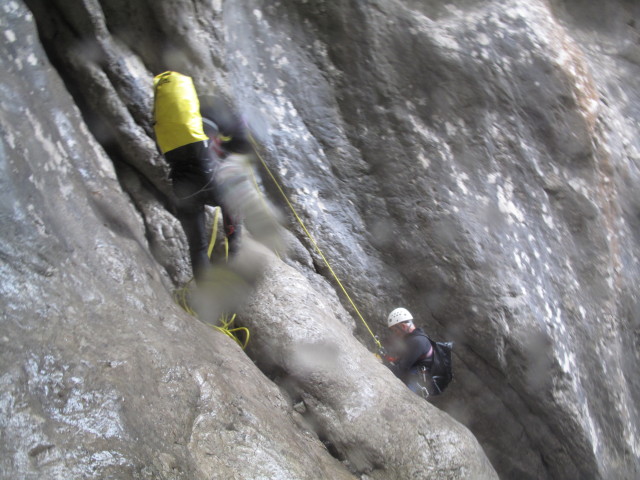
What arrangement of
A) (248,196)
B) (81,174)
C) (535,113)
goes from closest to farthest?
(81,174)
(248,196)
(535,113)

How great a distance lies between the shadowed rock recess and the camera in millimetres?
3014

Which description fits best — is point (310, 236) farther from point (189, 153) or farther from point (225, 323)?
point (189, 153)

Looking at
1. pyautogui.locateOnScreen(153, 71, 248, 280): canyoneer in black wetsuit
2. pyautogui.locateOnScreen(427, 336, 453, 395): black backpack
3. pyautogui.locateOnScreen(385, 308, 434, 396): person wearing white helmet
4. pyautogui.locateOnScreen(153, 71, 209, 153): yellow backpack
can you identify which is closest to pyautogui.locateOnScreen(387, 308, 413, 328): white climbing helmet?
pyautogui.locateOnScreen(385, 308, 434, 396): person wearing white helmet

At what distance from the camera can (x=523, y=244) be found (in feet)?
20.2

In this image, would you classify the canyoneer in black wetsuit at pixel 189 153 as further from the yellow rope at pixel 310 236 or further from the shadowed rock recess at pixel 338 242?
the yellow rope at pixel 310 236

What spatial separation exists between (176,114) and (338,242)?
2.27 m

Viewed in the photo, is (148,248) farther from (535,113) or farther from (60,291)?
(535,113)

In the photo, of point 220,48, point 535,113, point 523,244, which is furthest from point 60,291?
point 535,113

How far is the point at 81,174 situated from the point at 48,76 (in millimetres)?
798

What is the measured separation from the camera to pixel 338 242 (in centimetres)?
591

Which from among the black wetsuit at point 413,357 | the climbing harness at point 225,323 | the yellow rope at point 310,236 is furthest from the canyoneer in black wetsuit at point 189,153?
the black wetsuit at point 413,357

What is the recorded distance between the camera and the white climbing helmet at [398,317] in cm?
552

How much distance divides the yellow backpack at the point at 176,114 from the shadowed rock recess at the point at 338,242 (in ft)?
2.03

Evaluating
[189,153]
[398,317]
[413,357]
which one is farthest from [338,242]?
[189,153]
